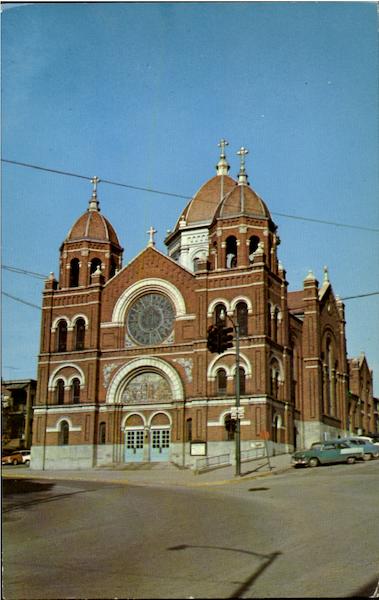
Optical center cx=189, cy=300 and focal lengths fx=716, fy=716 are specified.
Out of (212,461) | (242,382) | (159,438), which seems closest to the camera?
(159,438)

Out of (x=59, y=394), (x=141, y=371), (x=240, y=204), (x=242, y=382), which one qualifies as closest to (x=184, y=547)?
(x=59, y=394)

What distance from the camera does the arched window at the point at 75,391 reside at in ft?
61.4

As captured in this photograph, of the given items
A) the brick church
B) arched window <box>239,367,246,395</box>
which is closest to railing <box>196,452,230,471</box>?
the brick church

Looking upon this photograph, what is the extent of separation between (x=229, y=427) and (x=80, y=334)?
347 inches

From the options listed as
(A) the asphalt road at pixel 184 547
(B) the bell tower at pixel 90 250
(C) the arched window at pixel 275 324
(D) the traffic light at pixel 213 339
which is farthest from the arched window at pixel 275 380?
(A) the asphalt road at pixel 184 547

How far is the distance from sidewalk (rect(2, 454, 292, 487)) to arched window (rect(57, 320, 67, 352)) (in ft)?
9.51

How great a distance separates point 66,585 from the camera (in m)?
8.25

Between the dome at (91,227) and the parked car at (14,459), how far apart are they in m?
4.30

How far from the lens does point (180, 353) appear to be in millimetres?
23391

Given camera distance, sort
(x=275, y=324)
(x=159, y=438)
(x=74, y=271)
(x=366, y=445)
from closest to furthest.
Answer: (x=74, y=271)
(x=159, y=438)
(x=275, y=324)
(x=366, y=445)

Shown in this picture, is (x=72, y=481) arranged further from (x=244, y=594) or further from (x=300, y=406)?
(x=300, y=406)

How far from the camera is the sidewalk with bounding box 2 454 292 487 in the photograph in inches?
663

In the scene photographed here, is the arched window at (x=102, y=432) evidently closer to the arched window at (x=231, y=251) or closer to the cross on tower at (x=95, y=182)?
the cross on tower at (x=95, y=182)

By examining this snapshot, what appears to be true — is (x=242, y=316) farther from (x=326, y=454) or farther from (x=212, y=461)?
(x=326, y=454)
